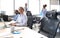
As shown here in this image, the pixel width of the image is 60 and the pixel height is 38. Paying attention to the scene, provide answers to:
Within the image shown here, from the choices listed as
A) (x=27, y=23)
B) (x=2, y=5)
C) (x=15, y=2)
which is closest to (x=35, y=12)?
(x=15, y=2)

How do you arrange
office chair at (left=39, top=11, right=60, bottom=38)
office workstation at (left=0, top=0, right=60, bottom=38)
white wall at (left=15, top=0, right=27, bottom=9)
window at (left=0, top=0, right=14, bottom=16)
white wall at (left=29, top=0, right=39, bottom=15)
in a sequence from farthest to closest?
white wall at (left=29, top=0, right=39, bottom=15)
white wall at (left=15, top=0, right=27, bottom=9)
window at (left=0, top=0, right=14, bottom=16)
office workstation at (left=0, top=0, right=60, bottom=38)
office chair at (left=39, top=11, right=60, bottom=38)

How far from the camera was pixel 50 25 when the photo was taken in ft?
8.46

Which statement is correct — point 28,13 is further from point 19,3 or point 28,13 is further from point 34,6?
point 34,6

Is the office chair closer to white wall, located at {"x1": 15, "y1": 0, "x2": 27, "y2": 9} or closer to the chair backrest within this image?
the chair backrest

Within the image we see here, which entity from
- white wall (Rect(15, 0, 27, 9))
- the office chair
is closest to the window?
white wall (Rect(15, 0, 27, 9))

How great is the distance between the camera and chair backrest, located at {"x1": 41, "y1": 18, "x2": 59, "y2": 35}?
2.43 m

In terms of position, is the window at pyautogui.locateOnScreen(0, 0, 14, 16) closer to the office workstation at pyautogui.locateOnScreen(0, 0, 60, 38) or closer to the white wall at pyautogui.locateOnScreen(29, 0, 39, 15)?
the office workstation at pyautogui.locateOnScreen(0, 0, 60, 38)

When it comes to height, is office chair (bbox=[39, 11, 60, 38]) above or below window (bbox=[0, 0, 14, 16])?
below

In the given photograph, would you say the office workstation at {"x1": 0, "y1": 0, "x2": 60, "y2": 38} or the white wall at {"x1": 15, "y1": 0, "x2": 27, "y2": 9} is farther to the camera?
the white wall at {"x1": 15, "y1": 0, "x2": 27, "y2": 9}

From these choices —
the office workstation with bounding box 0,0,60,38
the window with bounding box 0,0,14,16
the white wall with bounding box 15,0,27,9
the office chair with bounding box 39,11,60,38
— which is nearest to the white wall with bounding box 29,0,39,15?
the office workstation with bounding box 0,0,60,38

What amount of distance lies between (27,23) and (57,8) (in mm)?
6543

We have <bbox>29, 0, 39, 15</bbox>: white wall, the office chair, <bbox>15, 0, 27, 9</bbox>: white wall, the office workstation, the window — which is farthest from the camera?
<bbox>29, 0, 39, 15</bbox>: white wall

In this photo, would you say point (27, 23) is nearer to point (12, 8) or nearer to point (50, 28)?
point (50, 28)

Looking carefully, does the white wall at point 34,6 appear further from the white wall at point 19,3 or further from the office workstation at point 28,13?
the white wall at point 19,3
